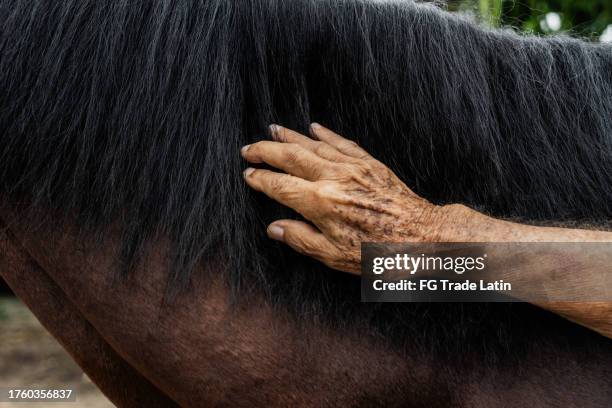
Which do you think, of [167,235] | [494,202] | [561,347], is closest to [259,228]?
[167,235]

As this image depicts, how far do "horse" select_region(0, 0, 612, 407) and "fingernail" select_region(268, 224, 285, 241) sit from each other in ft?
0.08

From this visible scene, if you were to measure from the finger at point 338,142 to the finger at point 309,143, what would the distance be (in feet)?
0.04

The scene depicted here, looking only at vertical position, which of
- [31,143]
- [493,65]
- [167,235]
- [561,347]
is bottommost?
[561,347]

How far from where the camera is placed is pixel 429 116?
2.95 feet

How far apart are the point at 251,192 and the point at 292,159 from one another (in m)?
0.09

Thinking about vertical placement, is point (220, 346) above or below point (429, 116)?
below

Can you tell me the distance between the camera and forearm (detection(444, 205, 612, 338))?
76 cm

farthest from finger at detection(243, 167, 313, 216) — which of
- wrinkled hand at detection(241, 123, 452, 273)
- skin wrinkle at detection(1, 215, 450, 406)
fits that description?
skin wrinkle at detection(1, 215, 450, 406)

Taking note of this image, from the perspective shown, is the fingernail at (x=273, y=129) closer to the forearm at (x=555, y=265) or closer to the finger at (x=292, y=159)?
the finger at (x=292, y=159)

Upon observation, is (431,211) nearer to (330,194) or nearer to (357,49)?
(330,194)

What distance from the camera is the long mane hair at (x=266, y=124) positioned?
0.85 metres

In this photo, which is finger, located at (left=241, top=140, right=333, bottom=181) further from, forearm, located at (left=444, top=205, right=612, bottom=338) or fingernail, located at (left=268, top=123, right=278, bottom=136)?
forearm, located at (left=444, top=205, right=612, bottom=338)

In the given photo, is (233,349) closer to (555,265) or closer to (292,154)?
(292,154)

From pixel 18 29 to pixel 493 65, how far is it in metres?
0.68
